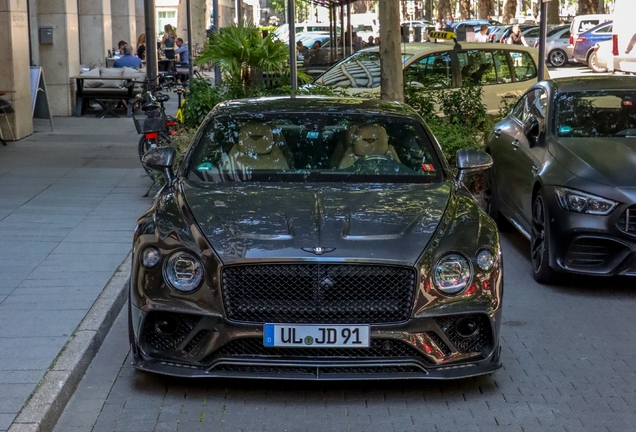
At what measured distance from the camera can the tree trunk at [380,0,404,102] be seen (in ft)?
43.5

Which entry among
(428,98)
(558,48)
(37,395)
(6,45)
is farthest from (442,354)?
(558,48)

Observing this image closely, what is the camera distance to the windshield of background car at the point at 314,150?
647 cm

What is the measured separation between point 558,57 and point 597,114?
35.1 meters

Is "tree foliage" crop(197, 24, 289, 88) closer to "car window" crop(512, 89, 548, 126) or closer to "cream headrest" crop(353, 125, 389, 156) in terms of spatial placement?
"car window" crop(512, 89, 548, 126)

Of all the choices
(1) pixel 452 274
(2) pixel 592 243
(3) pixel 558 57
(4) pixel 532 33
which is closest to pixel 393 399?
(1) pixel 452 274

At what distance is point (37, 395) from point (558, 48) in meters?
39.9

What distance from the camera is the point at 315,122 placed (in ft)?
22.4

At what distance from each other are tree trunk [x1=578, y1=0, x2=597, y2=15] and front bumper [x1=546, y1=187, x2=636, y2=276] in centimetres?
5138

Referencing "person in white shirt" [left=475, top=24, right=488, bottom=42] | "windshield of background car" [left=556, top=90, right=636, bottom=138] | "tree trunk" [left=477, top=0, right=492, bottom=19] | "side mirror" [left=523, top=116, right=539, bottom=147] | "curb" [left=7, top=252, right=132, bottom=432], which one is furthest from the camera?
"tree trunk" [left=477, top=0, right=492, bottom=19]

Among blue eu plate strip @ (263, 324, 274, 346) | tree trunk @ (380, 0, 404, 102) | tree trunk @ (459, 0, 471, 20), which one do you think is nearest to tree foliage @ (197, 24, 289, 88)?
tree trunk @ (380, 0, 404, 102)

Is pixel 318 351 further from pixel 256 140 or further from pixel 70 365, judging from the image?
pixel 256 140

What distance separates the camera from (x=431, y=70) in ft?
51.9

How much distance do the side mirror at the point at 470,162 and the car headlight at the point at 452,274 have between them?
1.27 m

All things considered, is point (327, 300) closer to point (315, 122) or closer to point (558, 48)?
point (315, 122)
